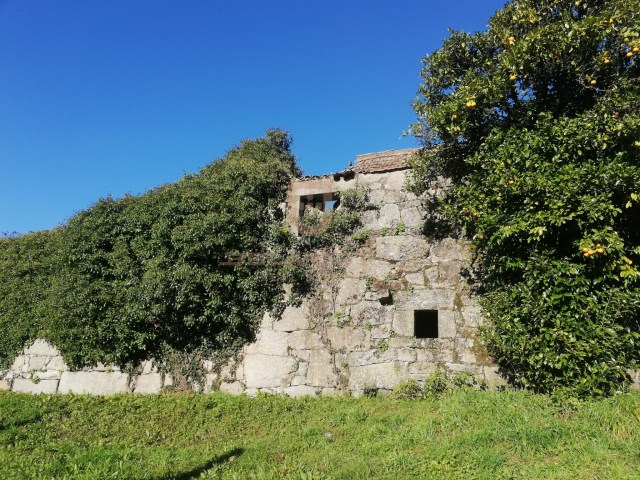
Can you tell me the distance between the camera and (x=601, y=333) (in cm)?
452

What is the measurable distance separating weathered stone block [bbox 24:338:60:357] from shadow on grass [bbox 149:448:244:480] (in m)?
5.48

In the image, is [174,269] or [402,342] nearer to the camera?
[402,342]

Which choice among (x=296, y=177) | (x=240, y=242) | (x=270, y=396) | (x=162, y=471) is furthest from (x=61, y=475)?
(x=296, y=177)

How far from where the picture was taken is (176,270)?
6.97 metres

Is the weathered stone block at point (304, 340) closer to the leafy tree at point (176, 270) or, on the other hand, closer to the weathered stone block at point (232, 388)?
the leafy tree at point (176, 270)

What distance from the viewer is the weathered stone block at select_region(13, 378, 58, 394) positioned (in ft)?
26.4

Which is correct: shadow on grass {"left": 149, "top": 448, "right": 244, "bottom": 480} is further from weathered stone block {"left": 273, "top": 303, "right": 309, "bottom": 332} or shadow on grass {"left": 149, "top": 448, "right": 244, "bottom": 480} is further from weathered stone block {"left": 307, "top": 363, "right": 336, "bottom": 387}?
weathered stone block {"left": 273, "top": 303, "right": 309, "bottom": 332}

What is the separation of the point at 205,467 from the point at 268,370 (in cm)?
256

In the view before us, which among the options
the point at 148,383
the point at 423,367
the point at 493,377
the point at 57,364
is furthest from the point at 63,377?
the point at 493,377

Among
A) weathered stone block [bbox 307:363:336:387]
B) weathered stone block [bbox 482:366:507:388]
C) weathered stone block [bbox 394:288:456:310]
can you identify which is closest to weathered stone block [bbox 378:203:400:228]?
weathered stone block [bbox 394:288:456:310]

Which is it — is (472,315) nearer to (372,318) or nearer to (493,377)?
(493,377)

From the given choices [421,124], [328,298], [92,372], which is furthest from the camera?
[92,372]

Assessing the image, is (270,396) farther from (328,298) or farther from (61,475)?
(61,475)

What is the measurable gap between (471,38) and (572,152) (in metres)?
2.16
